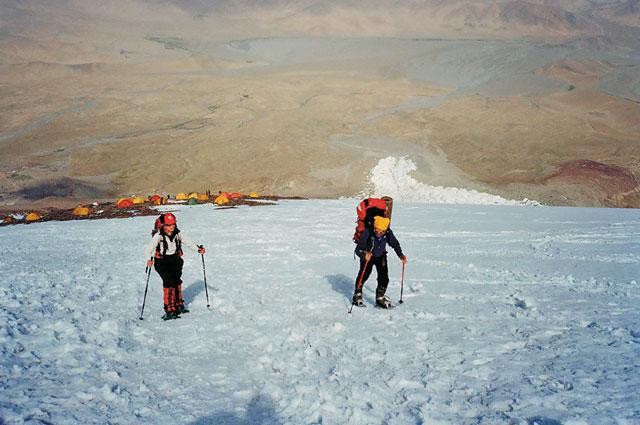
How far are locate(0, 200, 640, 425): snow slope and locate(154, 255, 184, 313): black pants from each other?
47cm

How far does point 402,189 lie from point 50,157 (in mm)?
41124

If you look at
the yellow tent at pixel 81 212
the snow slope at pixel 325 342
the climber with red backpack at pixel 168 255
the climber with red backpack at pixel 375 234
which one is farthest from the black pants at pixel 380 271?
the yellow tent at pixel 81 212

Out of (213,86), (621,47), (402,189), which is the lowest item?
(402,189)

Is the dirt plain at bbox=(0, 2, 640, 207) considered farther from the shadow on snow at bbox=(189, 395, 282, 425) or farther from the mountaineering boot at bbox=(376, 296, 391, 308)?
the shadow on snow at bbox=(189, 395, 282, 425)

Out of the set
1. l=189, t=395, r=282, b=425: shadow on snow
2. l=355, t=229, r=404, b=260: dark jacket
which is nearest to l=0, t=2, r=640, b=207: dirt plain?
l=355, t=229, r=404, b=260: dark jacket

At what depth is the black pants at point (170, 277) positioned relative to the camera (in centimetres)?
782

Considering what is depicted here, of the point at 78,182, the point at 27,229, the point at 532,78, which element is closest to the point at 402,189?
the point at 27,229

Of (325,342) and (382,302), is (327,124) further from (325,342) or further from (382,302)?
(325,342)

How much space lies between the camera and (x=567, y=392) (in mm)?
4883

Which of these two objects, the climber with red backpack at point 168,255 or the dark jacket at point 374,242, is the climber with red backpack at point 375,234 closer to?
the dark jacket at point 374,242

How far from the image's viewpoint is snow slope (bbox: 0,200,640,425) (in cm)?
497

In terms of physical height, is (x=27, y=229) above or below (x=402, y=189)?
below

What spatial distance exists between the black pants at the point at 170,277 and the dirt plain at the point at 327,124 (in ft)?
103

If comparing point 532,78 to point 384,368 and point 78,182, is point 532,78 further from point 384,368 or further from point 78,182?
point 384,368
